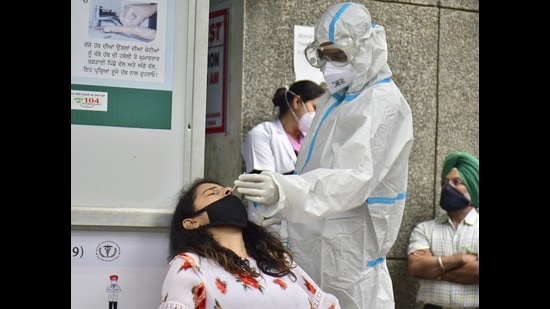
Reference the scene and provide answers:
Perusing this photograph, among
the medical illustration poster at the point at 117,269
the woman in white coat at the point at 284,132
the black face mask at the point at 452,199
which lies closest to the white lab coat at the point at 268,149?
the woman in white coat at the point at 284,132

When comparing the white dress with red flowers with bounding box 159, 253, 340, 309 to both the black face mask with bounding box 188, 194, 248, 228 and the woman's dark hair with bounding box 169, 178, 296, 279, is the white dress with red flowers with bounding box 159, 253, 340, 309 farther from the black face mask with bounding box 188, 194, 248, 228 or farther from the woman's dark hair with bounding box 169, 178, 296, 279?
the black face mask with bounding box 188, 194, 248, 228

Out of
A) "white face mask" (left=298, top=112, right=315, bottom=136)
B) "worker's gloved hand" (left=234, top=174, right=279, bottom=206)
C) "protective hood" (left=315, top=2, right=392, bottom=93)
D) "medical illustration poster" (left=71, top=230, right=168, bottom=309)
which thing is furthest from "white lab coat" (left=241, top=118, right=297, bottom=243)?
"worker's gloved hand" (left=234, top=174, right=279, bottom=206)

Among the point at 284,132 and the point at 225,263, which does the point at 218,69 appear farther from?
the point at 225,263

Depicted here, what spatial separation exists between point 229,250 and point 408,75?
2.90m

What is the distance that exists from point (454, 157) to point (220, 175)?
1.47 meters

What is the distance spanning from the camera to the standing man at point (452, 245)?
6598 millimetres

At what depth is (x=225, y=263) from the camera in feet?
14.6

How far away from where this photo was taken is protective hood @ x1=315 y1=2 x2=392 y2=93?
5.12 m

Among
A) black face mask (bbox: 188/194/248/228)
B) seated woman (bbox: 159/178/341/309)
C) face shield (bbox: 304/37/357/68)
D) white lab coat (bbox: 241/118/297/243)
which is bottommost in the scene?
seated woman (bbox: 159/178/341/309)

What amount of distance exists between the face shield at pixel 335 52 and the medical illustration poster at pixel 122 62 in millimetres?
852

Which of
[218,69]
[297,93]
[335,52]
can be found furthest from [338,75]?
[218,69]

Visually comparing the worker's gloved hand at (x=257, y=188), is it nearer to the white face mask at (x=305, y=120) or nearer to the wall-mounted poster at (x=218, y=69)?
the white face mask at (x=305, y=120)

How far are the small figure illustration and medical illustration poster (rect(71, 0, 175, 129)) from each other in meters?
0.65
